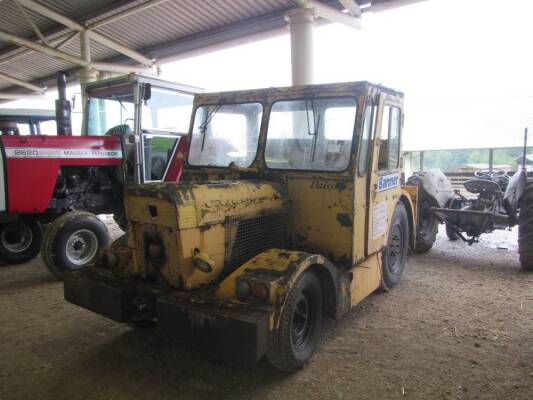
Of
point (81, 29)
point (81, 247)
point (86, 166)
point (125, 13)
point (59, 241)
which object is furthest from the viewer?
point (81, 29)

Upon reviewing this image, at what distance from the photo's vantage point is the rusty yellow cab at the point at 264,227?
276 centimetres

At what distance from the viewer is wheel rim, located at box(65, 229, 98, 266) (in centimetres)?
527

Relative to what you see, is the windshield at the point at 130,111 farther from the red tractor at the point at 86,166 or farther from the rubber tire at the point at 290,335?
the rubber tire at the point at 290,335

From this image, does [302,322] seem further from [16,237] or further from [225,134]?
[16,237]

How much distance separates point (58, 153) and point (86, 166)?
1.78 ft

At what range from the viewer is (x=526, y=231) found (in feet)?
18.1

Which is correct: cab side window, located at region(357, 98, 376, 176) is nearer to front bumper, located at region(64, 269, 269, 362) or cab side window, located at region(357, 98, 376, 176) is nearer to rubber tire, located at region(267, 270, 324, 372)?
rubber tire, located at region(267, 270, 324, 372)

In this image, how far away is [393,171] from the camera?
4.41 meters

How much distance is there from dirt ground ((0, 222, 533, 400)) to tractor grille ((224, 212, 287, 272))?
2.69ft

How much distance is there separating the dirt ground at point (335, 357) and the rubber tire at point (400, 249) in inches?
5.6

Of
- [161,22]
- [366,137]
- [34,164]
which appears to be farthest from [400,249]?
[161,22]

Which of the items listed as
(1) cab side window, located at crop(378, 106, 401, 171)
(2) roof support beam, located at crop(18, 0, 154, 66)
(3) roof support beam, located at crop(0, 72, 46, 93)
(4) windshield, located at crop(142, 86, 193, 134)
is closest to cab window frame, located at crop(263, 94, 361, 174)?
(1) cab side window, located at crop(378, 106, 401, 171)

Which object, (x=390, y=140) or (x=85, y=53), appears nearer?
(x=390, y=140)

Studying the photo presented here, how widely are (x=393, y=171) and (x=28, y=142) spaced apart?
4.66 meters
